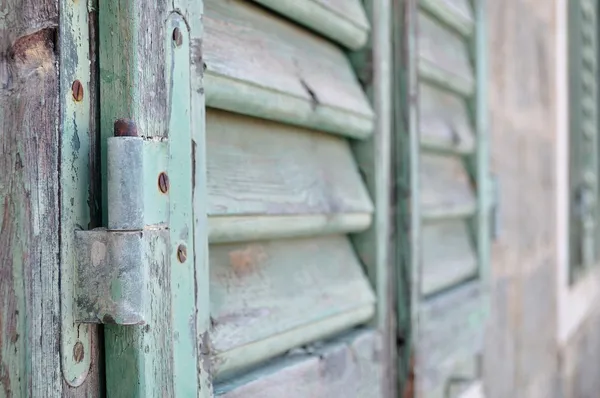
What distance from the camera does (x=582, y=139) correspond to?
3705mm

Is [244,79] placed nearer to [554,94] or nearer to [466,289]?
[466,289]

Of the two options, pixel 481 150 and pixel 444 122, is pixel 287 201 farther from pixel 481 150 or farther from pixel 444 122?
pixel 481 150

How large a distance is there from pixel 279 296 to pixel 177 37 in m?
0.37

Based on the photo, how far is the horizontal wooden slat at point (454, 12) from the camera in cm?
151

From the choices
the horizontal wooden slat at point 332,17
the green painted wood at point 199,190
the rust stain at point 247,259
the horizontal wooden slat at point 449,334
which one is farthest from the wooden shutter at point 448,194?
the green painted wood at point 199,190

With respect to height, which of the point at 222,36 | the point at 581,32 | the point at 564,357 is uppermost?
the point at 581,32

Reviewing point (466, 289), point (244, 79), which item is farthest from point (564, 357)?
point (244, 79)

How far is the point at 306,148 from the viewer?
103 cm

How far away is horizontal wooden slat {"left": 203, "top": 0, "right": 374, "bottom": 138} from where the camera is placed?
803mm

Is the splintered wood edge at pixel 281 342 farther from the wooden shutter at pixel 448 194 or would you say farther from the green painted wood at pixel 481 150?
the green painted wood at pixel 481 150

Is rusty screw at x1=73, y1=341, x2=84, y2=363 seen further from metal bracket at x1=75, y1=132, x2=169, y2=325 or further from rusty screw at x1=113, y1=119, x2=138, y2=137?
rusty screw at x1=113, y1=119, x2=138, y2=137

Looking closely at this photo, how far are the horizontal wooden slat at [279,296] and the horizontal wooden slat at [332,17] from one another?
0.31 meters

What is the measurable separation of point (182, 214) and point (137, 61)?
148 mm

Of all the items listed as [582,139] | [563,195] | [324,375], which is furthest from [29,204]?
[582,139]
